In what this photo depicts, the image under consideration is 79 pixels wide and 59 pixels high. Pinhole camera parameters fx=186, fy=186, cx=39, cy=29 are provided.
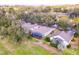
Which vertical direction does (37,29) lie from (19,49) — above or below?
above

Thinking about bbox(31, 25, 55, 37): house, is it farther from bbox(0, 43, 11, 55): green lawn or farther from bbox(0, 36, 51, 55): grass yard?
bbox(0, 43, 11, 55): green lawn

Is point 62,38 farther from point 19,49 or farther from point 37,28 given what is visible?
point 19,49

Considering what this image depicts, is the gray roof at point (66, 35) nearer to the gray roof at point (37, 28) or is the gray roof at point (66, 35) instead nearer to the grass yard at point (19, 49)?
the gray roof at point (37, 28)

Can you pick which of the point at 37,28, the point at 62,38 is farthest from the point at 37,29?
the point at 62,38

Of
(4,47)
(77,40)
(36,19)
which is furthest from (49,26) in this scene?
(4,47)

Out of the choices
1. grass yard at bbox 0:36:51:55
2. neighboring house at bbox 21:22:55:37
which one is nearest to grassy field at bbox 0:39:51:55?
grass yard at bbox 0:36:51:55
